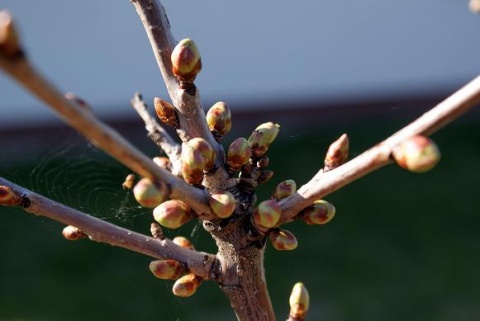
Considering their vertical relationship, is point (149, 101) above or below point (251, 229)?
above

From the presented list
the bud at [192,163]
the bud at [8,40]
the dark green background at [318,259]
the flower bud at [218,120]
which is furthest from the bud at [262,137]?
the dark green background at [318,259]

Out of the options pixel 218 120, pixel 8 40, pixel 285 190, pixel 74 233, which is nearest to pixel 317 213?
pixel 285 190

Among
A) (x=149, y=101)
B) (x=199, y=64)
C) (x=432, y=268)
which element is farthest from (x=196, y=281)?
(x=149, y=101)

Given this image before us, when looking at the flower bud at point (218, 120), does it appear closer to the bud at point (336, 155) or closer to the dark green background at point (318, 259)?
the bud at point (336, 155)

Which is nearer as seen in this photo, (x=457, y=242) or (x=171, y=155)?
(x=171, y=155)

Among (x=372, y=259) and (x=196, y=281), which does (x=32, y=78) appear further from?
(x=372, y=259)
